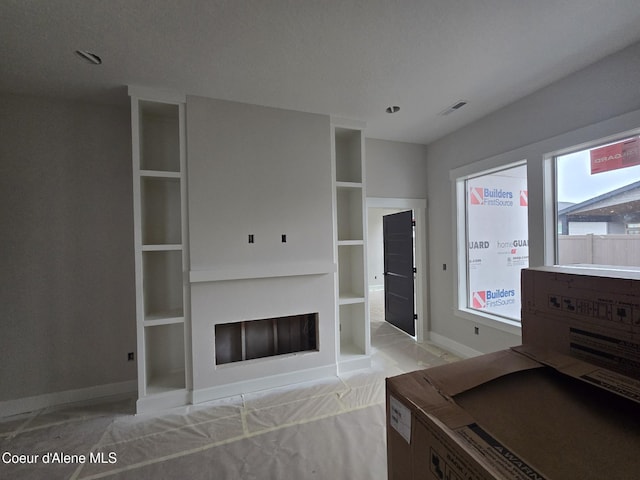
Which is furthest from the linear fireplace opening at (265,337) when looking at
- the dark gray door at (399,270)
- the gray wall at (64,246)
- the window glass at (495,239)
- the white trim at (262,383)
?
the window glass at (495,239)

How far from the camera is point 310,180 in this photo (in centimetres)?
300

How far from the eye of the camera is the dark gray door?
13.8 feet

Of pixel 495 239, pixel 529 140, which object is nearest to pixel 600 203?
pixel 529 140

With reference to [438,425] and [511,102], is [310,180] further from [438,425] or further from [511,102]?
[438,425]

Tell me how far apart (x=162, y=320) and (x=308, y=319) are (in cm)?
150

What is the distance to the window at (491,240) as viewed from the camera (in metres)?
3.24

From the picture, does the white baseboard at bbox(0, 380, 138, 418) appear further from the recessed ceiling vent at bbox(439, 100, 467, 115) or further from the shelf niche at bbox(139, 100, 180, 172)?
the recessed ceiling vent at bbox(439, 100, 467, 115)

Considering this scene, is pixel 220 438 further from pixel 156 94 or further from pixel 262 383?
pixel 156 94

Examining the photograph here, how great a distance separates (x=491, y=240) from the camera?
3500 mm

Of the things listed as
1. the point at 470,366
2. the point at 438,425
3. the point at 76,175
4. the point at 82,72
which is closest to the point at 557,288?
the point at 470,366

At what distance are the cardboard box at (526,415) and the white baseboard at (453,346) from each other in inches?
112

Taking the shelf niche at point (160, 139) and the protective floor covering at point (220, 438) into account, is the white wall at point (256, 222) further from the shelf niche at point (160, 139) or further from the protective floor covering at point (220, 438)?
the shelf niche at point (160, 139)

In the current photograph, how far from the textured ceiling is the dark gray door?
6.93 feet

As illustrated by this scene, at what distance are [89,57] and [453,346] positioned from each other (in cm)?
488
